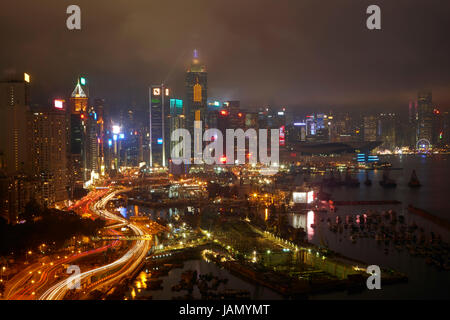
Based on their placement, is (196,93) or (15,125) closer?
(15,125)

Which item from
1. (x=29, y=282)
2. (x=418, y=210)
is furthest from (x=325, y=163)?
(x=29, y=282)

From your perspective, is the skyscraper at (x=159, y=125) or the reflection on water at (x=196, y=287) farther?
the skyscraper at (x=159, y=125)

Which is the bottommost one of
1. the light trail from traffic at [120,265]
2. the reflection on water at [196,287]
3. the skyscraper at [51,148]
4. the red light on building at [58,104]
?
the reflection on water at [196,287]

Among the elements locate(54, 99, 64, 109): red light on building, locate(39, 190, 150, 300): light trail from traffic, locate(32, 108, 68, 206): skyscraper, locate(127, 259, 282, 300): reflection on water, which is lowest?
locate(127, 259, 282, 300): reflection on water

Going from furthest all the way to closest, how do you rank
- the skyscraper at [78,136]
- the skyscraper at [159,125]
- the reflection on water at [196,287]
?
1. the skyscraper at [159,125]
2. the skyscraper at [78,136]
3. the reflection on water at [196,287]

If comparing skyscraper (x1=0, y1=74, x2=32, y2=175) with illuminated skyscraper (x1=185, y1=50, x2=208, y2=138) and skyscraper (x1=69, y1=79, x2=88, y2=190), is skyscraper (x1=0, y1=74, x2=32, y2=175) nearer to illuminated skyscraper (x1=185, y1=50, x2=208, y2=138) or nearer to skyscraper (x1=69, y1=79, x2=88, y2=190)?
skyscraper (x1=69, y1=79, x2=88, y2=190)

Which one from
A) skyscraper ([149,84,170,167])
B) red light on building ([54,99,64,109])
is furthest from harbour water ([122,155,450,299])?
skyscraper ([149,84,170,167])

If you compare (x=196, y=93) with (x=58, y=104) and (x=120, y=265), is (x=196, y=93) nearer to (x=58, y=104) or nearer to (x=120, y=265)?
(x=58, y=104)

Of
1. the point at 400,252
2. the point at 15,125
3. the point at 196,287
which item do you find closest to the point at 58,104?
the point at 15,125

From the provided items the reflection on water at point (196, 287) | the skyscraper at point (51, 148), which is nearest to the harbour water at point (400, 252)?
the reflection on water at point (196, 287)

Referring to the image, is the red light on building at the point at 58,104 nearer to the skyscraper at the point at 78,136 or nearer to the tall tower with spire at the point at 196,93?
the skyscraper at the point at 78,136
